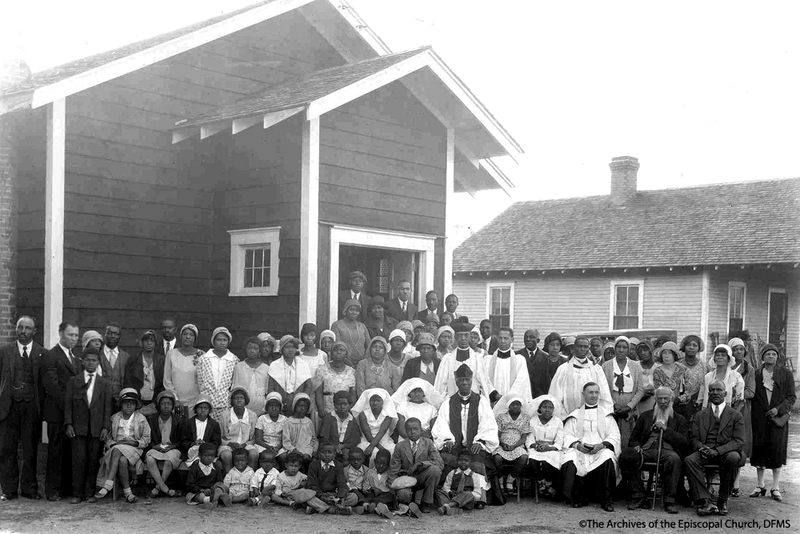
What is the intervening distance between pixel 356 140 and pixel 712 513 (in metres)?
5.84

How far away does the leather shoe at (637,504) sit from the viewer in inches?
337

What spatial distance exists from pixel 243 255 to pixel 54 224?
2.33 m

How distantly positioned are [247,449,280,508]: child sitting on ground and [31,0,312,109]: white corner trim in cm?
444

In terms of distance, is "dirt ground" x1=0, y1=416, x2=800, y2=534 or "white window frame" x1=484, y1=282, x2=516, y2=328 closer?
"dirt ground" x1=0, y1=416, x2=800, y2=534

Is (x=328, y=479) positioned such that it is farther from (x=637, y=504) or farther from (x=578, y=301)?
(x=578, y=301)

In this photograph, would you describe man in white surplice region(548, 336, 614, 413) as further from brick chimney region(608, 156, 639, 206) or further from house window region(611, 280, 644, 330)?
brick chimney region(608, 156, 639, 206)

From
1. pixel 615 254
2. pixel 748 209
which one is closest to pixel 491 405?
pixel 615 254

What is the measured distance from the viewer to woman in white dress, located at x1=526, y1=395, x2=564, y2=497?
8938mm

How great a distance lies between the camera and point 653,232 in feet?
77.1

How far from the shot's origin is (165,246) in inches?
437

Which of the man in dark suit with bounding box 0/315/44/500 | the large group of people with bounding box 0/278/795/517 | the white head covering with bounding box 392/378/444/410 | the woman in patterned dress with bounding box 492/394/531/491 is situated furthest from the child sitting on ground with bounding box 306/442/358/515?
the man in dark suit with bounding box 0/315/44/500

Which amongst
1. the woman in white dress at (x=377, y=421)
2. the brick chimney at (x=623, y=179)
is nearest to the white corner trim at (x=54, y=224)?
the woman in white dress at (x=377, y=421)

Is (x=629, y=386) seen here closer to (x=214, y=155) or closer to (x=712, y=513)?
(x=712, y=513)

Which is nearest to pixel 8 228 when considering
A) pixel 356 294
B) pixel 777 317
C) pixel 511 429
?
pixel 356 294
